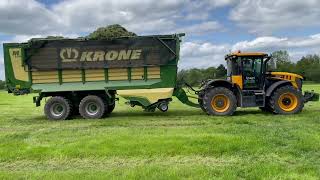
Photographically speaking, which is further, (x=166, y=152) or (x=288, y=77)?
(x=288, y=77)

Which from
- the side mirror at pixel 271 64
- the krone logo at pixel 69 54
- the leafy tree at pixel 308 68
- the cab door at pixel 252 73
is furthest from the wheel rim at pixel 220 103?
the leafy tree at pixel 308 68

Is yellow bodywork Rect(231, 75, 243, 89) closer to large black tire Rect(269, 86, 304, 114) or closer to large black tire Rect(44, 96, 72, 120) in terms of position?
large black tire Rect(269, 86, 304, 114)

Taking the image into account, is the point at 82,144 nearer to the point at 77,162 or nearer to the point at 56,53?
the point at 77,162

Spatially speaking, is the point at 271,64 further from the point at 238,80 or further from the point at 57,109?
the point at 57,109

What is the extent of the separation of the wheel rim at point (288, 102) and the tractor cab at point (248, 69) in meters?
0.85

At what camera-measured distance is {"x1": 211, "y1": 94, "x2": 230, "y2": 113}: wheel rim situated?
18.6 m

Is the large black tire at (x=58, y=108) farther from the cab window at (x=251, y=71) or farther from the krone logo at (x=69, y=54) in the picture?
the cab window at (x=251, y=71)

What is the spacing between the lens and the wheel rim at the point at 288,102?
61.4 ft

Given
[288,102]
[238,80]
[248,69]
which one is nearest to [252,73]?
[248,69]

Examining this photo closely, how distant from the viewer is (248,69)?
1900cm

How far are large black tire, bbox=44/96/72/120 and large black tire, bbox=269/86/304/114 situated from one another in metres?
7.44

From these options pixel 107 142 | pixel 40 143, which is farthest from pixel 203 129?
pixel 40 143

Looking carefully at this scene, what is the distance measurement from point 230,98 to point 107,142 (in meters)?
7.84

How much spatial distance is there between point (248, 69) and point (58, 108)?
7.21 m
